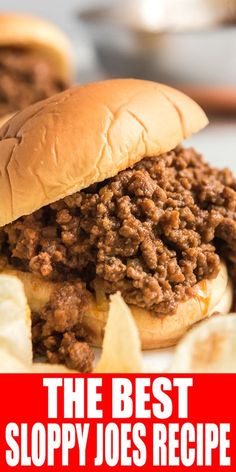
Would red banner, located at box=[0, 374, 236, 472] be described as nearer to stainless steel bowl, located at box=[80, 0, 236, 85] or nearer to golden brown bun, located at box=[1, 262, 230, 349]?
golden brown bun, located at box=[1, 262, 230, 349]

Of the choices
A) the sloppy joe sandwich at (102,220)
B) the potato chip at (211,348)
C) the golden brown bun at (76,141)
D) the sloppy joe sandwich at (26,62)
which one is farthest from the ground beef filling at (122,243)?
the sloppy joe sandwich at (26,62)

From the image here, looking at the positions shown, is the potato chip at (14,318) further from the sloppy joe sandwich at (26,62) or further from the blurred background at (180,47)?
the sloppy joe sandwich at (26,62)

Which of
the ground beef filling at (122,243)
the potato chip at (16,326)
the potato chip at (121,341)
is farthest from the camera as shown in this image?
the ground beef filling at (122,243)

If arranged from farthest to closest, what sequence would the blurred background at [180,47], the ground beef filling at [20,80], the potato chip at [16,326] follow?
the blurred background at [180,47] < the ground beef filling at [20,80] < the potato chip at [16,326]

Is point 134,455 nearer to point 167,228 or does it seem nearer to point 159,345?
point 159,345

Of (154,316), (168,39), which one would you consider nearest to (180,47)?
(168,39)

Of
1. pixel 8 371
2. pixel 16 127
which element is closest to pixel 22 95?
pixel 16 127

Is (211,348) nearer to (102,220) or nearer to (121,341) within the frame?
(121,341)

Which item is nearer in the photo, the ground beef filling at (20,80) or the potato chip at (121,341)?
the potato chip at (121,341)
